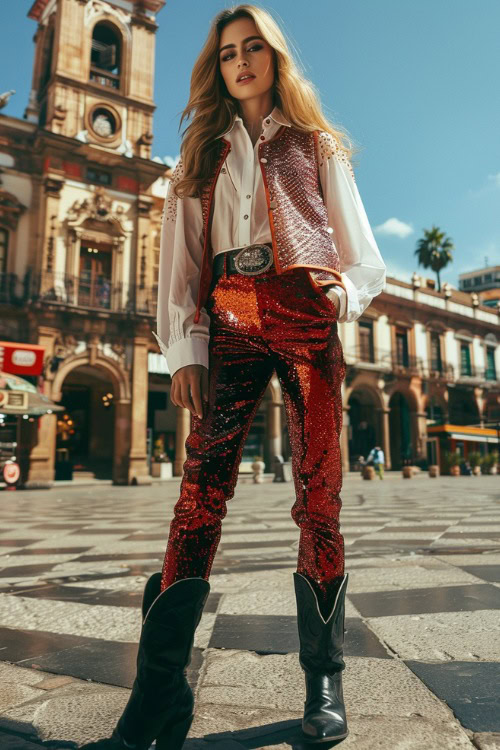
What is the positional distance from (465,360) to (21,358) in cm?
2586

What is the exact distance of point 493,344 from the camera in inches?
1441

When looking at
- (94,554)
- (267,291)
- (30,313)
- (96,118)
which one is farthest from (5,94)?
(267,291)

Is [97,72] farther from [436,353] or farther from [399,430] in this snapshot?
[436,353]

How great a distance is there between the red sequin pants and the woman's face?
55 centimetres

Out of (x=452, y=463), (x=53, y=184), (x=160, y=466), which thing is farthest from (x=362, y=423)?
(x=53, y=184)

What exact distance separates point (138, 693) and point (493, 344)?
127 feet

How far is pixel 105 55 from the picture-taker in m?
21.3

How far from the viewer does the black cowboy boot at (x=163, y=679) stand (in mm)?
1117

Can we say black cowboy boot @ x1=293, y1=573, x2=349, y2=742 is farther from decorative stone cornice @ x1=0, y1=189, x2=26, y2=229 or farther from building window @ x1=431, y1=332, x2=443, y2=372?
building window @ x1=431, y1=332, x2=443, y2=372

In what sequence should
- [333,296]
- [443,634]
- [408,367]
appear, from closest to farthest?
[333,296] → [443,634] → [408,367]

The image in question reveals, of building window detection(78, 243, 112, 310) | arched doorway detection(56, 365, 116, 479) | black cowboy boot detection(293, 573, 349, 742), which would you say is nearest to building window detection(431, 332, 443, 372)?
arched doorway detection(56, 365, 116, 479)

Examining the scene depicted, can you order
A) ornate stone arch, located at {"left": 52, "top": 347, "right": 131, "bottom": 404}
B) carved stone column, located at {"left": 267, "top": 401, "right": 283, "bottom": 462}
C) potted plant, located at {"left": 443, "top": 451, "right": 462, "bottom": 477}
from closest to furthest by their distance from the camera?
ornate stone arch, located at {"left": 52, "top": 347, "right": 131, "bottom": 404} < carved stone column, located at {"left": 267, "top": 401, "right": 283, "bottom": 462} < potted plant, located at {"left": 443, "top": 451, "right": 462, "bottom": 477}

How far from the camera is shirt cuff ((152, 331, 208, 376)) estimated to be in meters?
1.43

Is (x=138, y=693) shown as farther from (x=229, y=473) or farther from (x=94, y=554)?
(x=94, y=554)
